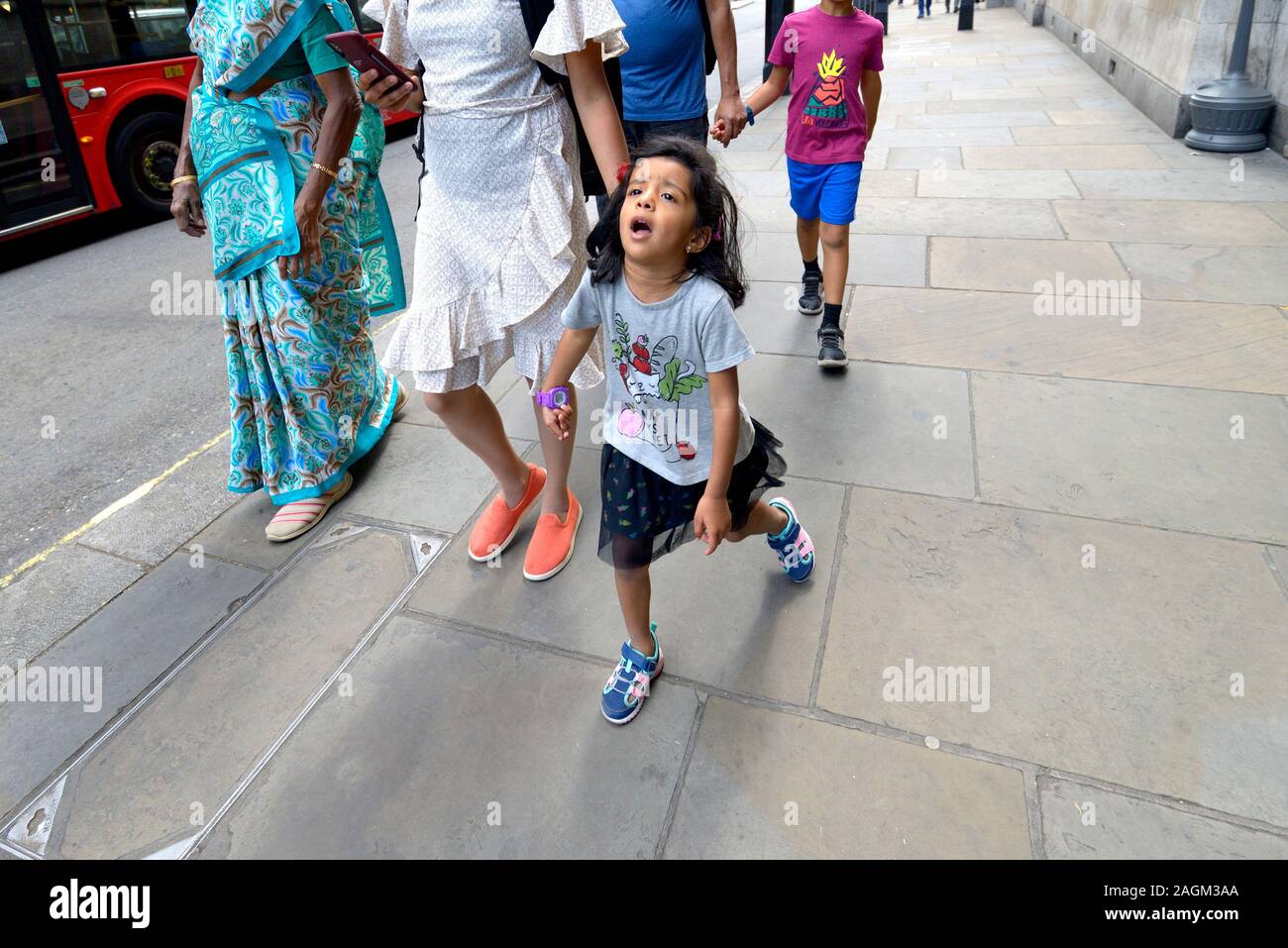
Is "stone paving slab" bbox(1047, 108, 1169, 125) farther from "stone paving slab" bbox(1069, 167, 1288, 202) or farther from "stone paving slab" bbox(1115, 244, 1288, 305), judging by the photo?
"stone paving slab" bbox(1115, 244, 1288, 305)

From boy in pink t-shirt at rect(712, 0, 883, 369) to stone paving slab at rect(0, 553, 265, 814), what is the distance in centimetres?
266

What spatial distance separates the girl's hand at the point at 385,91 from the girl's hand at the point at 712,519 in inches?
51.0

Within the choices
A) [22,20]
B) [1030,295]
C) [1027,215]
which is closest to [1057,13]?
[1027,215]

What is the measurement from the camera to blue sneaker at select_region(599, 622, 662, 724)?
6.89 feet

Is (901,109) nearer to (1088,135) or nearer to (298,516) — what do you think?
(1088,135)

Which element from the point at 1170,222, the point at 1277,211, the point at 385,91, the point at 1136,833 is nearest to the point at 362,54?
the point at 385,91

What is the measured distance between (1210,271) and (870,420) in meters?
2.58

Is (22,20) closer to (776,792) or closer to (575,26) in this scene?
(575,26)

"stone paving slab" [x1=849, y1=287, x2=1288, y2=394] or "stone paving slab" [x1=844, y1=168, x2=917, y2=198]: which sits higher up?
"stone paving slab" [x1=844, y1=168, x2=917, y2=198]

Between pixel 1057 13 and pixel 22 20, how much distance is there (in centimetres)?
1496

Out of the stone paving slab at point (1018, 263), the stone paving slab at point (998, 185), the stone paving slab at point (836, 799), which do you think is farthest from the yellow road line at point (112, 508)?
the stone paving slab at point (998, 185)

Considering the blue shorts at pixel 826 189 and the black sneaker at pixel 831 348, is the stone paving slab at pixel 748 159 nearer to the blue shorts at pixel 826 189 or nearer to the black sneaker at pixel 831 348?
the blue shorts at pixel 826 189

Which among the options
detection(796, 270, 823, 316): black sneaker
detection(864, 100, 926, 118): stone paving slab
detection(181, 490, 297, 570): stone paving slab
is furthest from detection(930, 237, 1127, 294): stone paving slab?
detection(864, 100, 926, 118): stone paving slab

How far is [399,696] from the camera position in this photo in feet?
7.43
